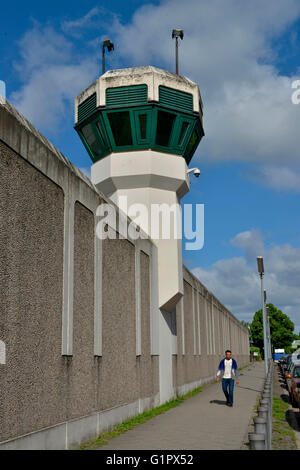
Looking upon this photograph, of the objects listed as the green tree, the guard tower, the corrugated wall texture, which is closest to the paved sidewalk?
the corrugated wall texture

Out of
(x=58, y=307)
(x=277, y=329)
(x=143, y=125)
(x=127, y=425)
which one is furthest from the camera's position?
(x=277, y=329)

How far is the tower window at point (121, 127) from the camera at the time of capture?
1948 centimetres

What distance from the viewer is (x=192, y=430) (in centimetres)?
1234

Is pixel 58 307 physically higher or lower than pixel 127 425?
higher

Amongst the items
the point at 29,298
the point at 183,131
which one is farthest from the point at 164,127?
the point at 29,298

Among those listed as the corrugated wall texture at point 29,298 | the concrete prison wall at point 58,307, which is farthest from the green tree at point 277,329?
the corrugated wall texture at point 29,298

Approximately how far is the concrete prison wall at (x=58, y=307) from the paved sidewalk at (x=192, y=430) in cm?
87

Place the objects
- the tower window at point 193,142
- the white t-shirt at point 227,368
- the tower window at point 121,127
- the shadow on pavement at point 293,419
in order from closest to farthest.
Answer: the shadow on pavement at point 293,419
the white t-shirt at point 227,368
the tower window at point 121,127
the tower window at point 193,142

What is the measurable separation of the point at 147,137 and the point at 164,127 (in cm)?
80

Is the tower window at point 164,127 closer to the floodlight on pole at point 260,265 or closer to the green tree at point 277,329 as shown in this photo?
the floodlight on pole at point 260,265

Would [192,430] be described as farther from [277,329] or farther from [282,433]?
[277,329]

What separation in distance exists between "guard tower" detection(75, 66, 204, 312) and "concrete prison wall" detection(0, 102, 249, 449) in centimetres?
369
